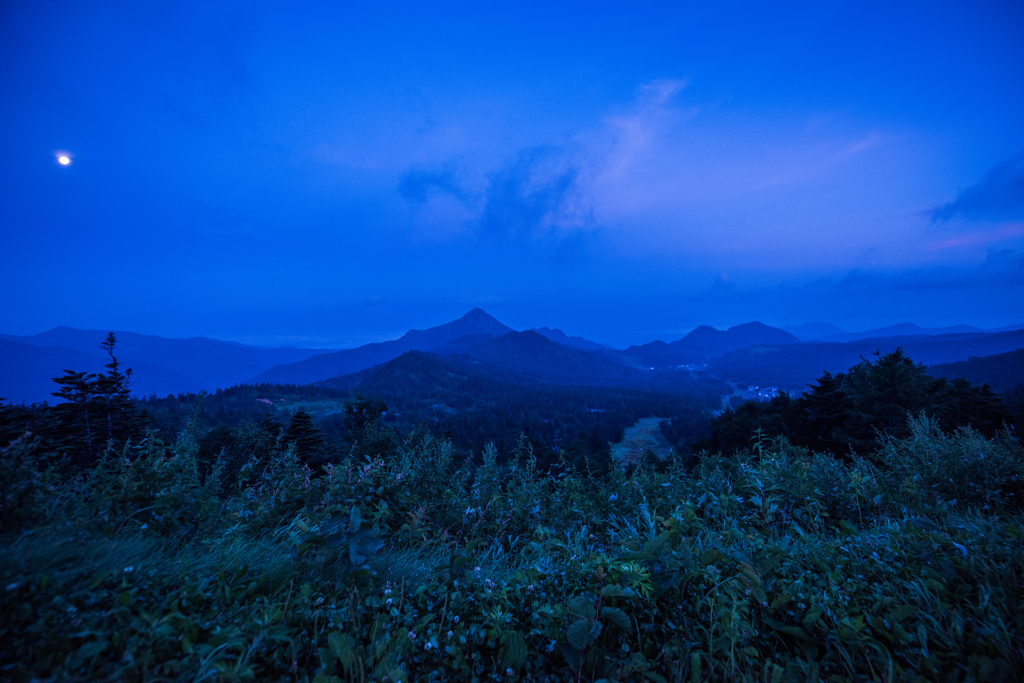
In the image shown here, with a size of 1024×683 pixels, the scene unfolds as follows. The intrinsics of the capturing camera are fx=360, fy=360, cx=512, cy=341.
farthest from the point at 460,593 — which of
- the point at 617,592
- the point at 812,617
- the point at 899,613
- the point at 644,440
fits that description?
the point at 644,440

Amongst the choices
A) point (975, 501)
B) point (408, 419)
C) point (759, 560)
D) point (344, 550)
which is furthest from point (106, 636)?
point (408, 419)

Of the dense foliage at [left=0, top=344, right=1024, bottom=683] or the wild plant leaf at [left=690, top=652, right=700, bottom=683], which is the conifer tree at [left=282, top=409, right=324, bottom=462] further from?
the wild plant leaf at [left=690, top=652, right=700, bottom=683]

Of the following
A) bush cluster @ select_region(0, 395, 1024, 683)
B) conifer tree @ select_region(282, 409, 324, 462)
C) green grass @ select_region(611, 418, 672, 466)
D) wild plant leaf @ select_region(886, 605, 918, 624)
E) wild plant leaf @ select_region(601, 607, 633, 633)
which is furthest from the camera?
green grass @ select_region(611, 418, 672, 466)

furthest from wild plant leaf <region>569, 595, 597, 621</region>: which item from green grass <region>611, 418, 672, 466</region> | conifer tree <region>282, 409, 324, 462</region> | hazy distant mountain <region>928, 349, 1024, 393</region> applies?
hazy distant mountain <region>928, 349, 1024, 393</region>

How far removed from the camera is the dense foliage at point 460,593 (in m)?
1.79

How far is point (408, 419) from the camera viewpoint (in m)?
107

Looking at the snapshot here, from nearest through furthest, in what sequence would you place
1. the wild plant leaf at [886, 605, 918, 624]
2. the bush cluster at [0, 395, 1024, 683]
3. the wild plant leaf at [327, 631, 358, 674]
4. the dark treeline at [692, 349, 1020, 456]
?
1. the bush cluster at [0, 395, 1024, 683]
2. the wild plant leaf at [327, 631, 358, 674]
3. the wild plant leaf at [886, 605, 918, 624]
4. the dark treeline at [692, 349, 1020, 456]

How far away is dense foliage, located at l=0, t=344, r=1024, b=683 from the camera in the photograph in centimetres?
179

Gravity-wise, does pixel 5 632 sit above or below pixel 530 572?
above

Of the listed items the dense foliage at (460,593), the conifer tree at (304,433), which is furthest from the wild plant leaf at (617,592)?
the conifer tree at (304,433)

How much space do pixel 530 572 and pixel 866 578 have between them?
251 centimetres

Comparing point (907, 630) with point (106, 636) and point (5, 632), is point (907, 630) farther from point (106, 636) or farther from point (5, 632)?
point (5, 632)

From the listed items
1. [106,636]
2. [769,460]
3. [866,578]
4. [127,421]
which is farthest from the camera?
[127,421]

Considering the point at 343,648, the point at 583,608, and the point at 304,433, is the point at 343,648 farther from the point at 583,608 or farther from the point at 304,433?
the point at 304,433
